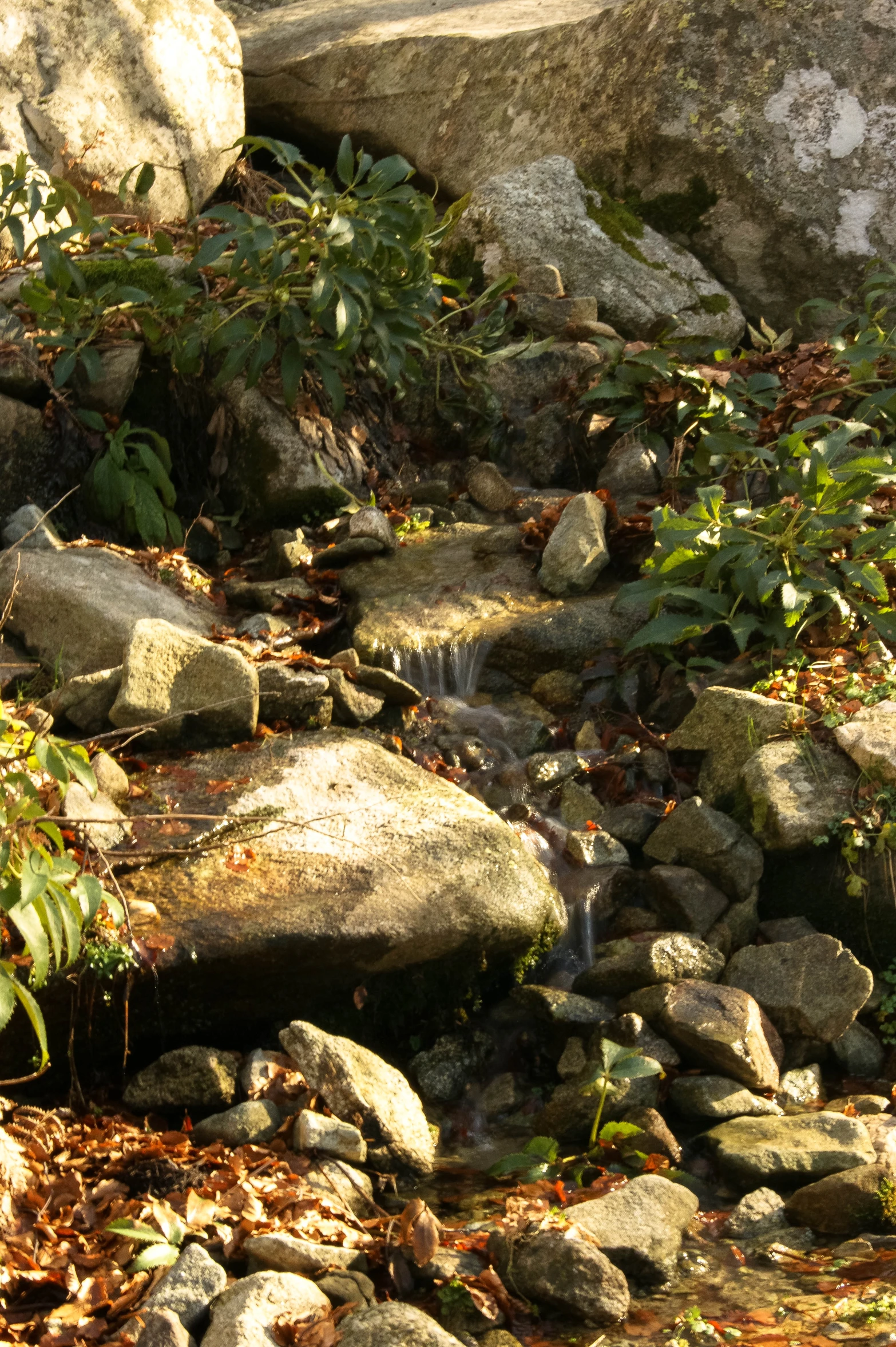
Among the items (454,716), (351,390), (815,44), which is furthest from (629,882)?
(815,44)

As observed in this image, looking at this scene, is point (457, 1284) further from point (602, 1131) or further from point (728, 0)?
point (728, 0)

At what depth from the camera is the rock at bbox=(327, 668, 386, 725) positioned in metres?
5.13

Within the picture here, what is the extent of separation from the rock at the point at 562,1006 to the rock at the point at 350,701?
140cm

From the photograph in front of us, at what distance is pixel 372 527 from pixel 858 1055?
3443 mm

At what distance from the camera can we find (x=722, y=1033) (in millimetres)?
3953

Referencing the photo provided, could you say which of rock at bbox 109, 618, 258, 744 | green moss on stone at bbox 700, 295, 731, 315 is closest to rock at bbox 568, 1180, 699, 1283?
rock at bbox 109, 618, 258, 744

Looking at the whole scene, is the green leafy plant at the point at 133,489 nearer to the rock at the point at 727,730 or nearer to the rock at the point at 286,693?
the rock at the point at 286,693

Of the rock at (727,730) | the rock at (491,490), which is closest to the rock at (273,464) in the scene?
the rock at (491,490)

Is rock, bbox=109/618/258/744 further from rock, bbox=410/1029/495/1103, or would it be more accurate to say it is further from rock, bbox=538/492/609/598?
rock, bbox=538/492/609/598

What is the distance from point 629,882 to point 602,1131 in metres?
1.26

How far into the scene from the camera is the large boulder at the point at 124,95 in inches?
307

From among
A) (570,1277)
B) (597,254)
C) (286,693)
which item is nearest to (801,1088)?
(570,1277)

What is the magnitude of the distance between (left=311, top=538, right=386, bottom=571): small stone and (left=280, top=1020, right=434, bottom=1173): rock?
3075 mm

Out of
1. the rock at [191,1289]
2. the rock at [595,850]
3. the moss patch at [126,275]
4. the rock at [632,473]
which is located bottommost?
the rock at [595,850]
